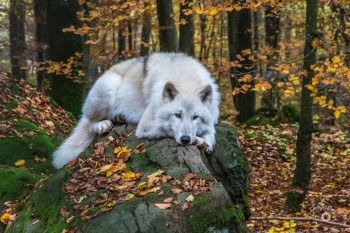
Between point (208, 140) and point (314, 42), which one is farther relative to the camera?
point (314, 42)

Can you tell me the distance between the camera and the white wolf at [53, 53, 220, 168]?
17.8 feet

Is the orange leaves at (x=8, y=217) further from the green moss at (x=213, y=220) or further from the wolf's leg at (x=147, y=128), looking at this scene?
the green moss at (x=213, y=220)

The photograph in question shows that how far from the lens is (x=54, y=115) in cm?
1015

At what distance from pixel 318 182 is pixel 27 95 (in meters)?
7.15

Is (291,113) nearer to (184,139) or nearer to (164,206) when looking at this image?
(184,139)

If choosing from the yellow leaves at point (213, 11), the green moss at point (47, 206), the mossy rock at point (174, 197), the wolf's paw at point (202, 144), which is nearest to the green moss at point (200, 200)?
the mossy rock at point (174, 197)

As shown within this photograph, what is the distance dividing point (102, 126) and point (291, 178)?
5691 mm

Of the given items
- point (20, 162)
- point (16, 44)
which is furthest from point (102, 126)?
point (16, 44)

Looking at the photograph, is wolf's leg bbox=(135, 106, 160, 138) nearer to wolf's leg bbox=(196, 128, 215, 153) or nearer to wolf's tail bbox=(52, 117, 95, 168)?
wolf's leg bbox=(196, 128, 215, 153)

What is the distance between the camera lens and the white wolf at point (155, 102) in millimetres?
5430

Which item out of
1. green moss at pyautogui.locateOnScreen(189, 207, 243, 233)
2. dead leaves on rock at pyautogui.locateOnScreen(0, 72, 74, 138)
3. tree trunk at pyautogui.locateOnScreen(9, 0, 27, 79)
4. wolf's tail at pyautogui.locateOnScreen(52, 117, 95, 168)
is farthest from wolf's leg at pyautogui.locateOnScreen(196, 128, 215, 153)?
tree trunk at pyautogui.locateOnScreen(9, 0, 27, 79)

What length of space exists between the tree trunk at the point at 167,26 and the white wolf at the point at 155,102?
15.3ft

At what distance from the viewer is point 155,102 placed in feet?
19.0

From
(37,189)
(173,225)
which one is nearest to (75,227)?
(173,225)
